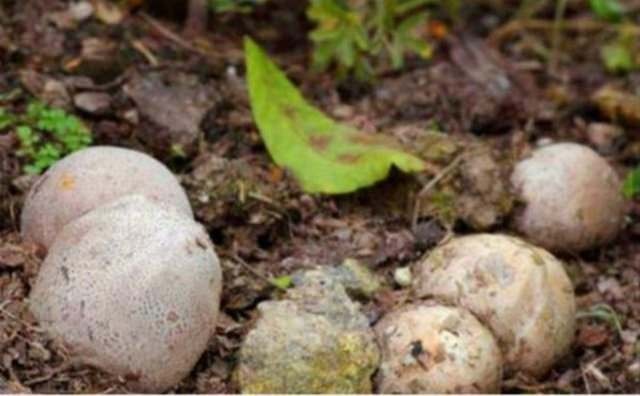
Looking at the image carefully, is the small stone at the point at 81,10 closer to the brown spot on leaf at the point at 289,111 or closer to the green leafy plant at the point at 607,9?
the brown spot on leaf at the point at 289,111

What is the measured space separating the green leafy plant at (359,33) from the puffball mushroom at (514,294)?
79 centimetres

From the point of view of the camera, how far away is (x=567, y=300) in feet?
9.48

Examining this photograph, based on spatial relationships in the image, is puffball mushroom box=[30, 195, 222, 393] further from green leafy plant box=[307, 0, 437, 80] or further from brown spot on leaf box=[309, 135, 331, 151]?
green leafy plant box=[307, 0, 437, 80]

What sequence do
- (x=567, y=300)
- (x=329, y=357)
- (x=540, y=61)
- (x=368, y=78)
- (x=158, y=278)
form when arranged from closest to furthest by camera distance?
(x=158, y=278) → (x=329, y=357) → (x=567, y=300) → (x=368, y=78) → (x=540, y=61)

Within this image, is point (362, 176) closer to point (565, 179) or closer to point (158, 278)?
point (565, 179)

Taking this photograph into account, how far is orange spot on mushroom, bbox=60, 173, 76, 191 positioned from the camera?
271cm

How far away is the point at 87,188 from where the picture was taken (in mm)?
2709

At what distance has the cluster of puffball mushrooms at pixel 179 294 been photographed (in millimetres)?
2479

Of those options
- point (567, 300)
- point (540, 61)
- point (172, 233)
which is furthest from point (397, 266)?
point (540, 61)

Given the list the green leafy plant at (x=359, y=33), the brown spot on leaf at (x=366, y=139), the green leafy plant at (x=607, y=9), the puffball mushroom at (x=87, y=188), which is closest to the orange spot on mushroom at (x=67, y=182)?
the puffball mushroom at (x=87, y=188)

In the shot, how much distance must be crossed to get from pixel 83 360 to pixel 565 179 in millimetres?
1442

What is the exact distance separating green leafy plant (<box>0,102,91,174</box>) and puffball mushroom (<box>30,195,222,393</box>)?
47cm

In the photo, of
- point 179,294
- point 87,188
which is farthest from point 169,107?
point 179,294

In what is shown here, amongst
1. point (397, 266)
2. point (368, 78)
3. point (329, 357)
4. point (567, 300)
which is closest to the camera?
point (329, 357)
